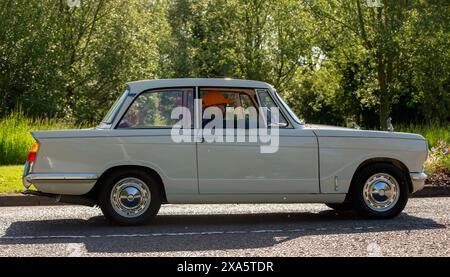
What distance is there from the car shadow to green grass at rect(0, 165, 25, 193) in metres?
3.04

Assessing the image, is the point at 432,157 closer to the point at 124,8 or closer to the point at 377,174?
the point at 377,174

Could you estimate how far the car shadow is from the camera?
8.23 metres

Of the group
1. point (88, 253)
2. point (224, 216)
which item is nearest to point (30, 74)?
point (224, 216)

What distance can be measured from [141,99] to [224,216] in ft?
7.18

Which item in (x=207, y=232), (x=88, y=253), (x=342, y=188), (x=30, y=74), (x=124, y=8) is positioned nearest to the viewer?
(x=88, y=253)

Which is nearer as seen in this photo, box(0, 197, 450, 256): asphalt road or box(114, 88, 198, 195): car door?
box(0, 197, 450, 256): asphalt road

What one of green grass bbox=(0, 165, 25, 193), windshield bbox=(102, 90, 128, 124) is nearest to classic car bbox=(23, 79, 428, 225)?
windshield bbox=(102, 90, 128, 124)

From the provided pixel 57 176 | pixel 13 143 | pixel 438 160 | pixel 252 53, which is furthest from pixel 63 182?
pixel 252 53

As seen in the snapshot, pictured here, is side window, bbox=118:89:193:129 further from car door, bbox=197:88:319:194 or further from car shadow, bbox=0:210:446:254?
car shadow, bbox=0:210:446:254

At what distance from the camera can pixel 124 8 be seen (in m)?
39.9

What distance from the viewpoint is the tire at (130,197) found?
368 inches

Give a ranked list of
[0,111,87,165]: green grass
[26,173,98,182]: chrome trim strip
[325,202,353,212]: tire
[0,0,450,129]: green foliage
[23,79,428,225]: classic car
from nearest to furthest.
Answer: [26,173,98,182]: chrome trim strip < [23,79,428,225]: classic car < [325,202,353,212]: tire < [0,111,87,165]: green grass < [0,0,450,129]: green foliage

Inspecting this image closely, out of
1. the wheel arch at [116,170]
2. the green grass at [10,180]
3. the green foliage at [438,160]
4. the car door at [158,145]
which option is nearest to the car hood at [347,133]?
the car door at [158,145]

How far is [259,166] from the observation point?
31.3 ft
